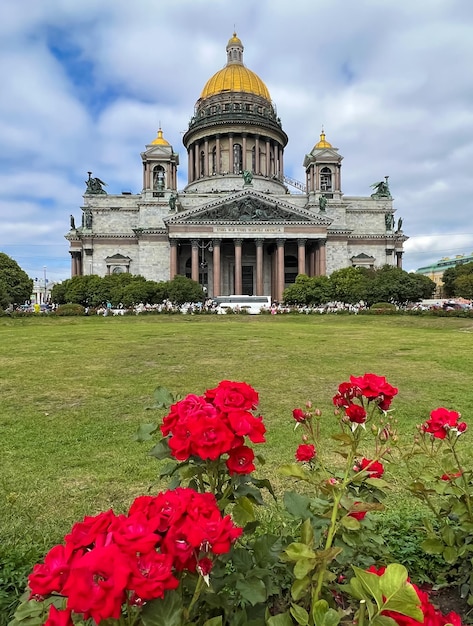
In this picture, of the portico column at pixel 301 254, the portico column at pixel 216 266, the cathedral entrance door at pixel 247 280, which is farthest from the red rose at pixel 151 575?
the cathedral entrance door at pixel 247 280

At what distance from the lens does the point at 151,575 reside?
4.68 ft

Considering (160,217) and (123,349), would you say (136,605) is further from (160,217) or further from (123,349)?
(160,217)

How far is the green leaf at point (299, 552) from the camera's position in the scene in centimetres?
189

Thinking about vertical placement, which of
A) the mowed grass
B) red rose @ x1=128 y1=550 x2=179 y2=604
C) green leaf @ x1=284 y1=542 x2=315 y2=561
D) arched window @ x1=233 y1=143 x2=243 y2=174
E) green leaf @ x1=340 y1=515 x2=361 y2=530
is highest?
arched window @ x1=233 y1=143 x2=243 y2=174

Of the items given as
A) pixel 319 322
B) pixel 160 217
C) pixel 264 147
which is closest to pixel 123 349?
pixel 319 322

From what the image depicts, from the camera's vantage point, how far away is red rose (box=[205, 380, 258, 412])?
83.8 inches

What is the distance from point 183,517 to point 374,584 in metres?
0.70

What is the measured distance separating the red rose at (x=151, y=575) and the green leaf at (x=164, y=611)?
0.20 meters

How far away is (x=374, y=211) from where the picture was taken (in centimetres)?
6762

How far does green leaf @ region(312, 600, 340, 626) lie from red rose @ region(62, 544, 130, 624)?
2.37 feet

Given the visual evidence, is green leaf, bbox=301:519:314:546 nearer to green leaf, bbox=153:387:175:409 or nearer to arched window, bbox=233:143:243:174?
green leaf, bbox=153:387:175:409

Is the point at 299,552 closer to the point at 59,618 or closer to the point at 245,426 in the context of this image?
the point at 245,426

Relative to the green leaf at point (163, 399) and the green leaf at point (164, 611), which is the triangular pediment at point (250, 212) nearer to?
the green leaf at point (163, 399)

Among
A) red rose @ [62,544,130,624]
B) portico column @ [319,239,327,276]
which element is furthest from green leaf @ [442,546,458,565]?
portico column @ [319,239,327,276]
